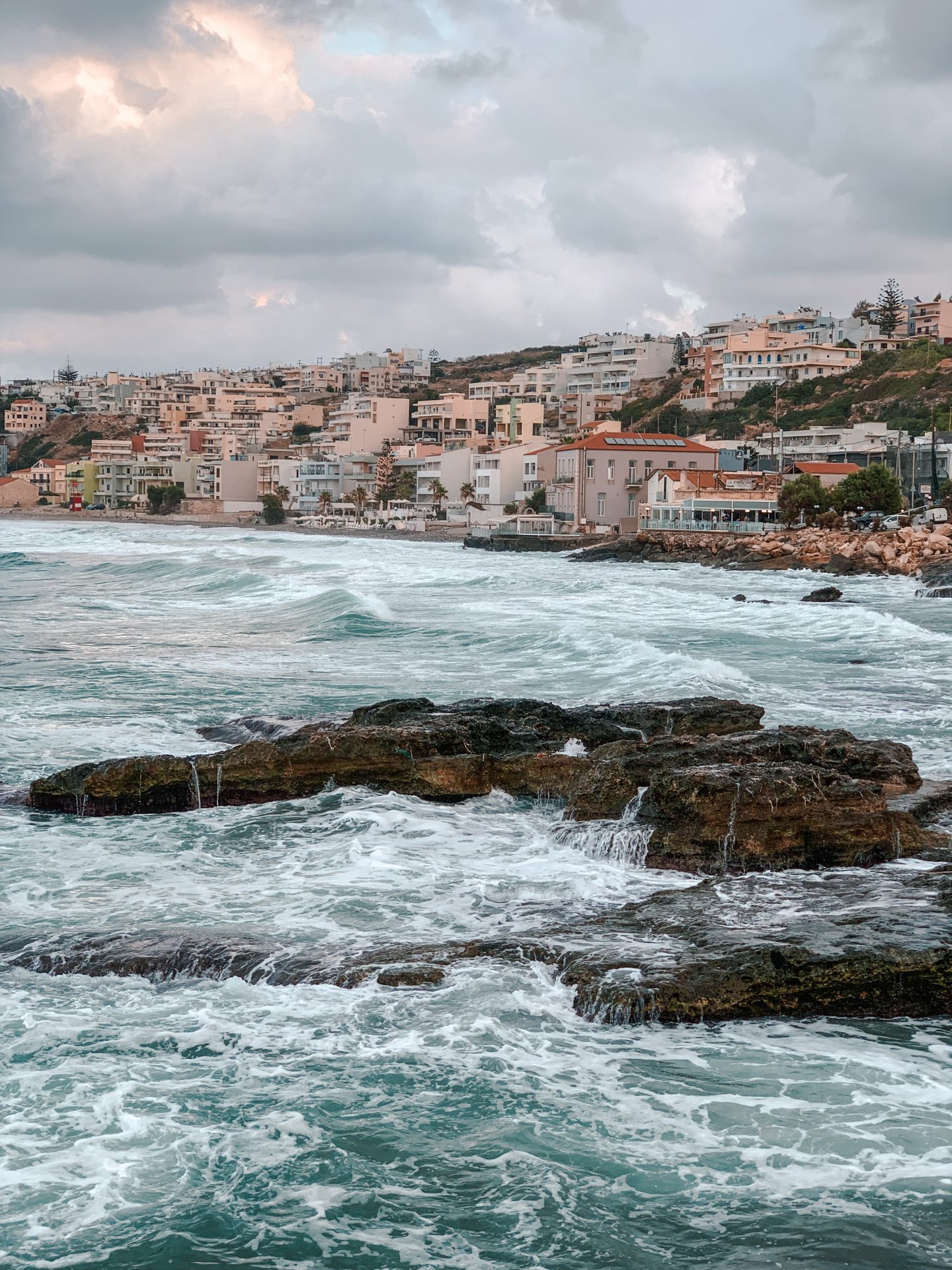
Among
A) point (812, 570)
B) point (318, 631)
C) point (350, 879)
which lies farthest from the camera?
point (812, 570)

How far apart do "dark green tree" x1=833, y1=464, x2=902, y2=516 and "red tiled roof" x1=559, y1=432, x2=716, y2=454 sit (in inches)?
748

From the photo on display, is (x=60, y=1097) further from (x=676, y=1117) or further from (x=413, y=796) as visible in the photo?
(x=413, y=796)

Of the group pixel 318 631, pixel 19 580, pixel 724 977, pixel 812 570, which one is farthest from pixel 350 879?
pixel 812 570

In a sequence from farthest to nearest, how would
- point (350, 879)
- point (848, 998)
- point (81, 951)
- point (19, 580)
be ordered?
point (19, 580)
point (350, 879)
point (81, 951)
point (848, 998)

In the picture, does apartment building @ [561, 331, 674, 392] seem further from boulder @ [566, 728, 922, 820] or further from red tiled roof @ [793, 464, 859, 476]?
boulder @ [566, 728, 922, 820]

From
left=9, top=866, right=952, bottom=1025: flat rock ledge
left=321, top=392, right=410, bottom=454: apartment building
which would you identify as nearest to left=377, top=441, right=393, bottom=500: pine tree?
left=321, top=392, right=410, bottom=454: apartment building

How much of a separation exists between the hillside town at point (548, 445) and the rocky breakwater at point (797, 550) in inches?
154

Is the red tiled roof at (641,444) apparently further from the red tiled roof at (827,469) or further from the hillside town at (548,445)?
the red tiled roof at (827,469)

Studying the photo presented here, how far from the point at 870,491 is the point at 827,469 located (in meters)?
10.4

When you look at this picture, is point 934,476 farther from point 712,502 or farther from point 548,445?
point 548,445

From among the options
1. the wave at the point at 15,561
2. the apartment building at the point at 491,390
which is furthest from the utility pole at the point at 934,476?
the apartment building at the point at 491,390

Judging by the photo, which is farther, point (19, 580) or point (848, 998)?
point (19, 580)

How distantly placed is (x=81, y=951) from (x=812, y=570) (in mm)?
48143

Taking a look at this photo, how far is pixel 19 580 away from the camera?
46.7 m
